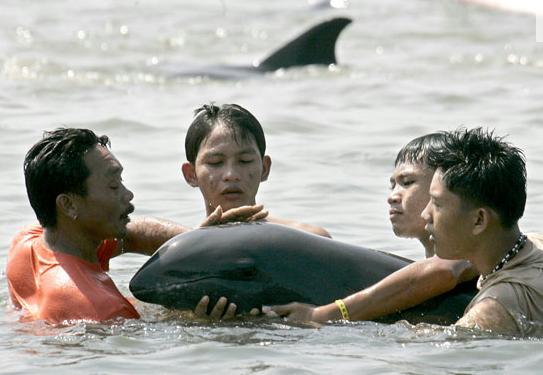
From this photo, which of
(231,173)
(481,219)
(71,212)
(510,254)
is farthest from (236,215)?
(510,254)

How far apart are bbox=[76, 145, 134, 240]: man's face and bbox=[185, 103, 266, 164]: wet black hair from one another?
75 centimetres

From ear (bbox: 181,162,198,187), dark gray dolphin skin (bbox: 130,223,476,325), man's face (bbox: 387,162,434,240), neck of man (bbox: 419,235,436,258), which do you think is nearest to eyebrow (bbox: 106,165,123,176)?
dark gray dolphin skin (bbox: 130,223,476,325)

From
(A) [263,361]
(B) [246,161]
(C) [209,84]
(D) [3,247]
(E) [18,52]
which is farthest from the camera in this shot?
(E) [18,52]

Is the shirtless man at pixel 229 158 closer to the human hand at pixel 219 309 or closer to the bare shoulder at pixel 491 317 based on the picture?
the human hand at pixel 219 309

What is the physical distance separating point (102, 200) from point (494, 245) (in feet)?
5.68

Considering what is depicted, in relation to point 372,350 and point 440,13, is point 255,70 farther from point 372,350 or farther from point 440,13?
point 372,350

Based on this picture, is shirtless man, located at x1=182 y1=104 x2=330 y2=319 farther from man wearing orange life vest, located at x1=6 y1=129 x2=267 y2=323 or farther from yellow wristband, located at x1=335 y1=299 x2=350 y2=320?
yellow wristband, located at x1=335 y1=299 x2=350 y2=320

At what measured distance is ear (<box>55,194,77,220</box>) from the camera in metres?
→ 6.81

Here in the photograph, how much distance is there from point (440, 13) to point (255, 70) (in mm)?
6097

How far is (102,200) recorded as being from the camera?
6.83m

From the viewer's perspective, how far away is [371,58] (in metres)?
17.7

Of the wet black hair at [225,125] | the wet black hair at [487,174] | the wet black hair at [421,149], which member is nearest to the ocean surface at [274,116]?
the wet black hair at [487,174]

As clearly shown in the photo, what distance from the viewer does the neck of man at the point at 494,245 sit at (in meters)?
6.30

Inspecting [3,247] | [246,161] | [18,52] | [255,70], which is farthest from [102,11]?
[246,161]
